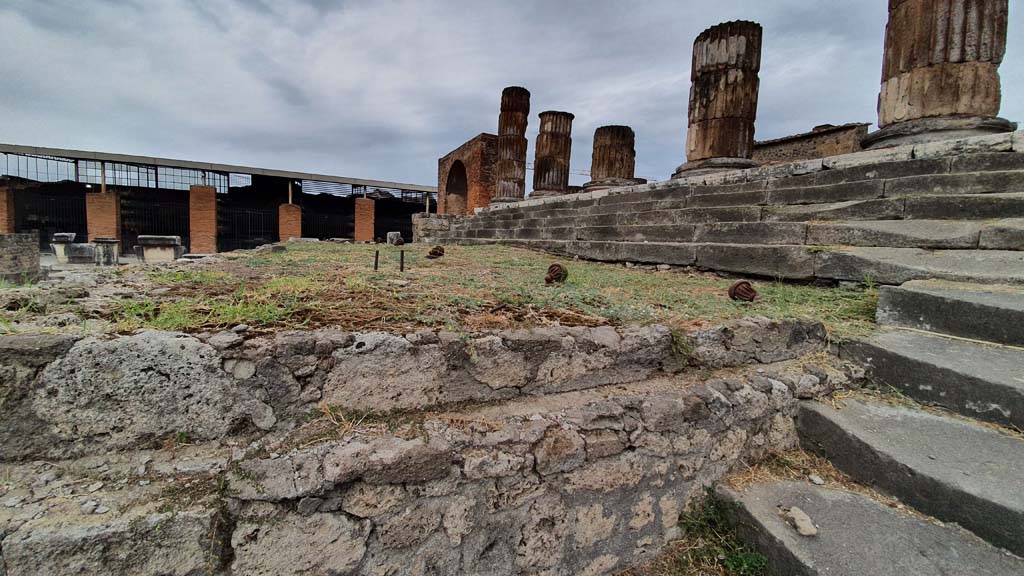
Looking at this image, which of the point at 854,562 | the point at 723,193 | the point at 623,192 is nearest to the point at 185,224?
the point at 623,192

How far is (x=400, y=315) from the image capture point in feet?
5.96

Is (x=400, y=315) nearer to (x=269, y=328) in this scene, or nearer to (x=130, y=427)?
(x=269, y=328)

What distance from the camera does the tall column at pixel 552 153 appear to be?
40.0 ft

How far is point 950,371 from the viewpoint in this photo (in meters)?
1.78

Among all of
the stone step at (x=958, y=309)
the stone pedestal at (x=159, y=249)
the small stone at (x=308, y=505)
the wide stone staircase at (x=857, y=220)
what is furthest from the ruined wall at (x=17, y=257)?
the stone step at (x=958, y=309)

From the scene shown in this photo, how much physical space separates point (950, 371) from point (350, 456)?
7.73 feet

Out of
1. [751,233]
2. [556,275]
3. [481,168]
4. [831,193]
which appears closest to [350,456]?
[556,275]

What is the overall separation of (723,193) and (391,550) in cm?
540

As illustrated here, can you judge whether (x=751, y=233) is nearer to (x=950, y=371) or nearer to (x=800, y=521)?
(x=950, y=371)

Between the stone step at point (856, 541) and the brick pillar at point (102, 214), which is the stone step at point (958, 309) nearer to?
the stone step at point (856, 541)

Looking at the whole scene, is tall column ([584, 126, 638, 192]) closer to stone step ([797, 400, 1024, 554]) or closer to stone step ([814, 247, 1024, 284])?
stone step ([814, 247, 1024, 284])

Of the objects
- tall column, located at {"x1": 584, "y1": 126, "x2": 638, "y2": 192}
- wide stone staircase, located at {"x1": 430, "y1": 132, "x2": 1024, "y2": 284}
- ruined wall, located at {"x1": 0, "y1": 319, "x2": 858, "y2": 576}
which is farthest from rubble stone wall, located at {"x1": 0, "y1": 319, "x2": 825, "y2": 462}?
tall column, located at {"x1": 584, "y1": 126, "x2": 638, "y2": 192}

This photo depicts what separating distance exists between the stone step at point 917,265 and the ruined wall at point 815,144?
12918 millimetres

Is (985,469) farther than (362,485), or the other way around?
(985,469)
